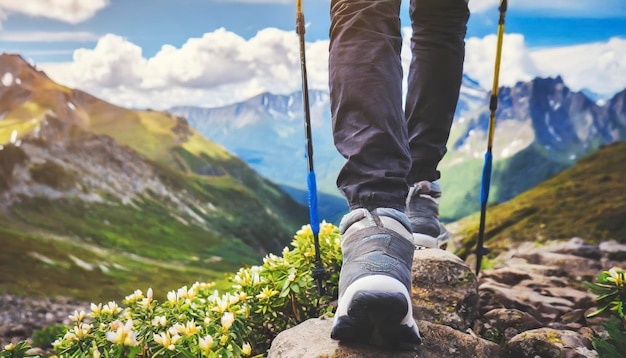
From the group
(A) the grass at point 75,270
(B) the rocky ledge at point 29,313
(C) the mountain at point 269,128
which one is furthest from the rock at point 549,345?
(C) the mountain at point 269,128

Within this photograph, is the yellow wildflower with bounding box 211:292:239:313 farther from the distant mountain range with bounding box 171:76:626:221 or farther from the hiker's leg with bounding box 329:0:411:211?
the distant mountain range with bounding box 171:76:626:221

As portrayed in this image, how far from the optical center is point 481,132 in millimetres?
5742

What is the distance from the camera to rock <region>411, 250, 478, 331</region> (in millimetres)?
1445

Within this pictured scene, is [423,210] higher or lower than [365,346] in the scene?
higher

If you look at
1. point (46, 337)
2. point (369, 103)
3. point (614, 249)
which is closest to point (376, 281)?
point (369, 103)

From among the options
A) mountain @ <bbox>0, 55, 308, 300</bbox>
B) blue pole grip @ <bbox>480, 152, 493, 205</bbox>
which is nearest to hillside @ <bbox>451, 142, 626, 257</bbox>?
blue pole grip @ <bbox>480, 152, 493, 205</bbox>

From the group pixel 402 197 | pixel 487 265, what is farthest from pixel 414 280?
pixel 487 265

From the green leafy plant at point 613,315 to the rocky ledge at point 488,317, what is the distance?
0.08 m

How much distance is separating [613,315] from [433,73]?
773 millimetres

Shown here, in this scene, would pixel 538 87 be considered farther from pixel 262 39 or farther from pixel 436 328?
pixel 436 328

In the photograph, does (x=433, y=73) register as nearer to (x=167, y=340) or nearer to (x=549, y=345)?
(x=549, y=345)

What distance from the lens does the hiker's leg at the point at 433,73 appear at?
1.51 meters

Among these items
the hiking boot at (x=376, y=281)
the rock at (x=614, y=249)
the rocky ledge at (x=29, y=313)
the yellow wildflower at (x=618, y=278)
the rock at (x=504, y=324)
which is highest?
the hiking boot at (x=376, y=281)

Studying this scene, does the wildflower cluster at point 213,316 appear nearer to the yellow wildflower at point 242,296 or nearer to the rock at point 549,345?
the yellow wildflower at point 242,296
